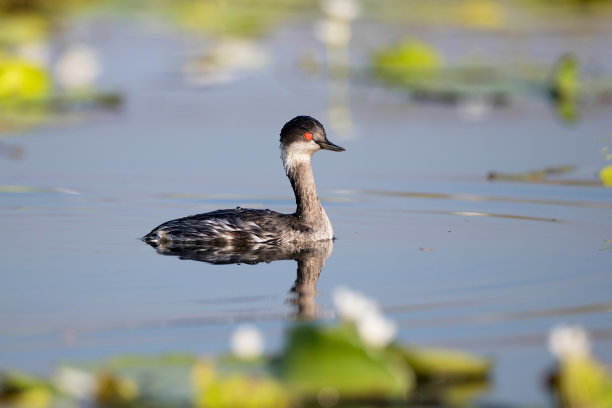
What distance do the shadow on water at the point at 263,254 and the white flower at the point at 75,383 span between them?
3.48 metres

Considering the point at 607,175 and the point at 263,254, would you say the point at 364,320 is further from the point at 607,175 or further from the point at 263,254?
the point at 607,175

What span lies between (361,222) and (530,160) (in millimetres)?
3371

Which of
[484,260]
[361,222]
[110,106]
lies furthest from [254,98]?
[484,260]

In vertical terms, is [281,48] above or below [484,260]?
above

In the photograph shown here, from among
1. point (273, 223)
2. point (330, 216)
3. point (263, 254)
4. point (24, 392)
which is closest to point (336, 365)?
point (24, 392)

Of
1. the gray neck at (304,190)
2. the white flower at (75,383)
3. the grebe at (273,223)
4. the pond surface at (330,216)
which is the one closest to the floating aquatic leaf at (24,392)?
the white flower at (75,383)

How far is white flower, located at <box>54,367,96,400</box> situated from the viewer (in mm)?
5285

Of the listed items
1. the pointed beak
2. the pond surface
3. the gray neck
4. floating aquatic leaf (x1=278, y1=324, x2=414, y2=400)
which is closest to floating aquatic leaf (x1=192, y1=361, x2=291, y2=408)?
floating aquatic leaf (x1=278, y1=324, x2=414, y2=400)

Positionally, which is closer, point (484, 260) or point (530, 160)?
point (484, 260)

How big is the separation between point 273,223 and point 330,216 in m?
1.05

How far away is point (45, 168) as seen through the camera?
43.9ft

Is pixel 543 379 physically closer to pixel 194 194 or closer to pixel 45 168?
pixel 194 194

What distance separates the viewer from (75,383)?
529 cm

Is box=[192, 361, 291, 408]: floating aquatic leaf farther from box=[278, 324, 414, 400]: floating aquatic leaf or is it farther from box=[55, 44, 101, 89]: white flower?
box=[55, 44, 101, 89]: white flower
